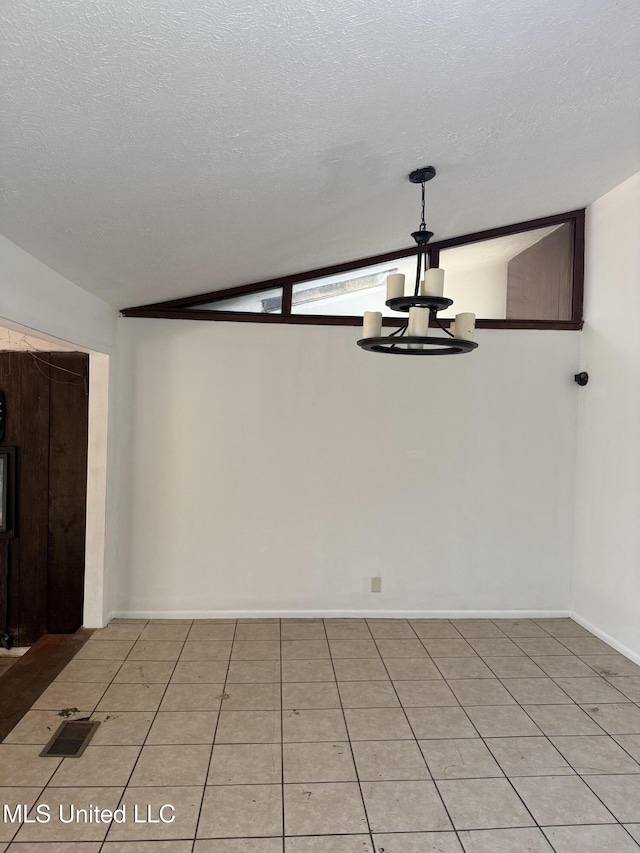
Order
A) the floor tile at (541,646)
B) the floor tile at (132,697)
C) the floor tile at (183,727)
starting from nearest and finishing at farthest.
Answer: the floor tile at (183,727), the floor tile at (132,697), the floor tile at (541,646)

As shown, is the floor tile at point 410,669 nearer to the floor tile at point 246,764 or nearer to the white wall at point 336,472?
the white wall at point 336,472

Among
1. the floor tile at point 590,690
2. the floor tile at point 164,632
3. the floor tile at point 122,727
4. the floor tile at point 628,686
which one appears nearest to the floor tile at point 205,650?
the floor tile at point 164,632

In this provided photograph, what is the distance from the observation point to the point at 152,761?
2.49 metres

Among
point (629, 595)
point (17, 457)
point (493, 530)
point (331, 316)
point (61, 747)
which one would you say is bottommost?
point (61, 747)

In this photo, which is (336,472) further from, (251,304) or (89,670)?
(89,670)

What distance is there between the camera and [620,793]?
7.73 ft

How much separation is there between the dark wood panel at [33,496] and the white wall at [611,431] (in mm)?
3937

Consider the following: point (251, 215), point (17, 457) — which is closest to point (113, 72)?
point (251, 215)

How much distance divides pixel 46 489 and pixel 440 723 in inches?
121

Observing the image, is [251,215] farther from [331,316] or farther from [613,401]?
[613,401]

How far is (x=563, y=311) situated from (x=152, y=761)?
3965mm

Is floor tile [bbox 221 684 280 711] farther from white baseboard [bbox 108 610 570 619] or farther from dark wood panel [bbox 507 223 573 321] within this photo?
dark wood panel [bbox 507 223 573 321]

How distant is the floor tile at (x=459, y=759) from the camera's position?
2.45 meters

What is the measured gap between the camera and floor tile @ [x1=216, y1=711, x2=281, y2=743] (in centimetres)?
269
